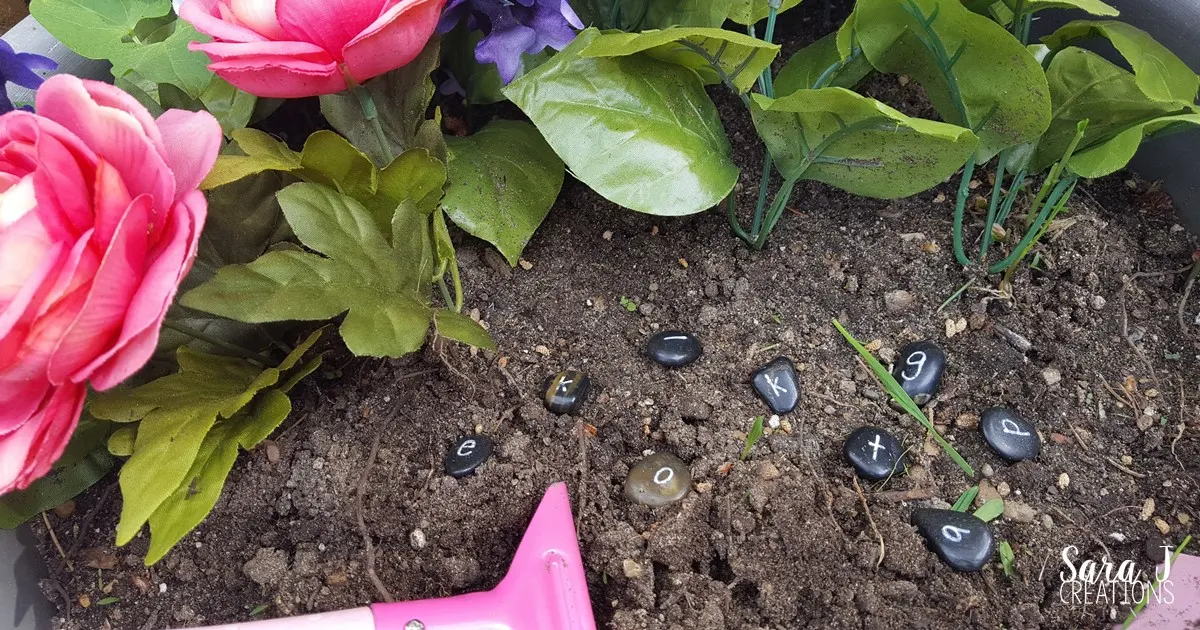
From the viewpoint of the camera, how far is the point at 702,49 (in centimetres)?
75

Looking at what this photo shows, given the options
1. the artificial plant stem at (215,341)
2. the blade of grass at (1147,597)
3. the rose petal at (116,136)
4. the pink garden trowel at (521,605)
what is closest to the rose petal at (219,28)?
the rose petal at (116,136)

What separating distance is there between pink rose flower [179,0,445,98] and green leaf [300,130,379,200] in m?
0.04

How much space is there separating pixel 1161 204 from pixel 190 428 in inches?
38.3

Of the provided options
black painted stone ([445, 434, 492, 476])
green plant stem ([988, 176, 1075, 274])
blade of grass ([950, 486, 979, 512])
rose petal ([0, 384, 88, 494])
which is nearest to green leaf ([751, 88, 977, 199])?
green plant stem ([988, 176, 1075, 274])

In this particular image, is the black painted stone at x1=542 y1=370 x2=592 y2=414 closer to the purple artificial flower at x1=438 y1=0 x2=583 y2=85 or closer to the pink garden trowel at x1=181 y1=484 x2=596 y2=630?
the pink garden trowel at x1=181 y1=484 x2=596 y2=630

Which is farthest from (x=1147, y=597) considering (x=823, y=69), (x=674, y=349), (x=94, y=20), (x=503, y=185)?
(x=94, y=20)

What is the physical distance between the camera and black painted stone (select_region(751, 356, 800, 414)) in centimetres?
78

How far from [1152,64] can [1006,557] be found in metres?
0.44

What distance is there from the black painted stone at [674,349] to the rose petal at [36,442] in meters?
0.49

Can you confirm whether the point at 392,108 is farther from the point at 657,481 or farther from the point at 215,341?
the point at 657,481

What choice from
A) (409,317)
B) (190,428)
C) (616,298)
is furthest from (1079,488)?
(190,428)

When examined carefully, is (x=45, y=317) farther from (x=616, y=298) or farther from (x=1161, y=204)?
(x=1161, y=204)

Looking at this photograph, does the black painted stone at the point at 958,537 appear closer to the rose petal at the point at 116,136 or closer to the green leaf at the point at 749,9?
the green leaf at the point at 749,9

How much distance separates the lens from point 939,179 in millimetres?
747
